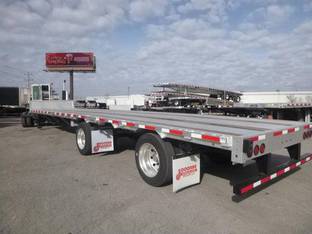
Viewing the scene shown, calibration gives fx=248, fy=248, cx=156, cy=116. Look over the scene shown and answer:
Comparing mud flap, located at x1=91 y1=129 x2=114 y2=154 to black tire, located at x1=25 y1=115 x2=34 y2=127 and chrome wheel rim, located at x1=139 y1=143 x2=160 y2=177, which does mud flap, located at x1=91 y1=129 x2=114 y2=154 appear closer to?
chrome wheel rim, located at x1=139 y1=143 x2=160 y2=177

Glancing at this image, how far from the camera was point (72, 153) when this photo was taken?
7.43 m

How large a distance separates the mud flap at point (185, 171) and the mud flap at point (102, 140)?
308cm

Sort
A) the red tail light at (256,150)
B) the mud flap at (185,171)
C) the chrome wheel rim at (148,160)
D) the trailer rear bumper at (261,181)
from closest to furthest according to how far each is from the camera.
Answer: the red tail light at (256,150)
the trailer rear bumper at (261,181)
the mud flap at (185,171)
the chrome wheel rim at (148,160)

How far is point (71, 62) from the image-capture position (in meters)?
38.0

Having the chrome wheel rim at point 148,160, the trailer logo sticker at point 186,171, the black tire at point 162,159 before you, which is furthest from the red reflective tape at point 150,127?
the trailer logo sticker at point 186,171

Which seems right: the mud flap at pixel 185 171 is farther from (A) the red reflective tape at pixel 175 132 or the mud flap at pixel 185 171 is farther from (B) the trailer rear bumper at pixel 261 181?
(B) the trailer rear bumper at pixel 261 181

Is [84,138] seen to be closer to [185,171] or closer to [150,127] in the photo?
[150,127]

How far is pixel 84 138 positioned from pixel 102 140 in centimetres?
64

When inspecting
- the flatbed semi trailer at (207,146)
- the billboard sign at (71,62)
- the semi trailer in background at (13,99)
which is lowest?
the flatbed semi trailer at (207,146)

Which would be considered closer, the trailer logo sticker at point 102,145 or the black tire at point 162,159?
the black tire at point 162,159

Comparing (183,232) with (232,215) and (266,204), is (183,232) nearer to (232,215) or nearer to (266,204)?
(232,215)

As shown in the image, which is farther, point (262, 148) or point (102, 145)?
point (102, 145)

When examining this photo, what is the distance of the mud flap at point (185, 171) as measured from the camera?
13.1ft

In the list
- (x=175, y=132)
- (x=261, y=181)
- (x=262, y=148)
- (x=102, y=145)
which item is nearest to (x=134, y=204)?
(x=175, y=132)
